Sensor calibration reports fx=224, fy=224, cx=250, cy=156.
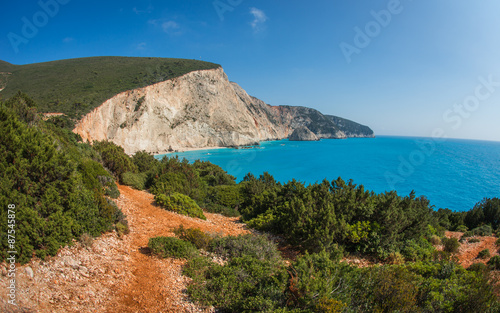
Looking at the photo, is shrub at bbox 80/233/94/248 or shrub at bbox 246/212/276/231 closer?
shrub at bbox 80/233/94/248

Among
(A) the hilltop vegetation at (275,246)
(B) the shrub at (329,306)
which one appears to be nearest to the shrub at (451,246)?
(A) the hilltop vegetation at (275,246)

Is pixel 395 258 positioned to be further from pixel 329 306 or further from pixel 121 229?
pixel 121 229

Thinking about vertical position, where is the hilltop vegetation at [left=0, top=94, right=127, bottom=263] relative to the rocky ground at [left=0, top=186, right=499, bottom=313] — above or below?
above

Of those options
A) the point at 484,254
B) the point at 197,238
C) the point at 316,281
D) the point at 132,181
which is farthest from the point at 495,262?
the point at 132,181

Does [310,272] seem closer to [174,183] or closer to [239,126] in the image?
[174,183]

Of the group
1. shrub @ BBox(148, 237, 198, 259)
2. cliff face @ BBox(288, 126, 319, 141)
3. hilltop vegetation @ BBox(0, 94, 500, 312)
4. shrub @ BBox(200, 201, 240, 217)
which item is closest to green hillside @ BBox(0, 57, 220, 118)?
Result: shrub @ BBox(200, 201, 240, 217)

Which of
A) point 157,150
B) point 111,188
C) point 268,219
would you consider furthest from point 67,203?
point 157,150

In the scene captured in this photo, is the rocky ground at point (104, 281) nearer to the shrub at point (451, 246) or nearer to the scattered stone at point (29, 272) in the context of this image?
the scattered stone at point (29, 272)

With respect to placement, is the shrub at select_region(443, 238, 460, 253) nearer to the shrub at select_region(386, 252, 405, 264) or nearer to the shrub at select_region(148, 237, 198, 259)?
the shrub at select_region(386, 252, 405, 264)
